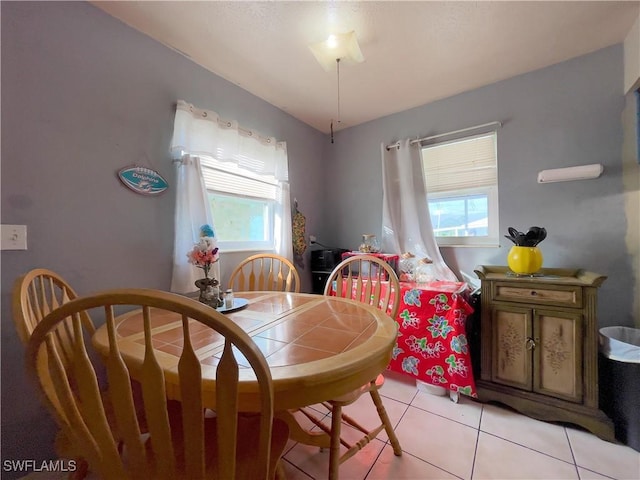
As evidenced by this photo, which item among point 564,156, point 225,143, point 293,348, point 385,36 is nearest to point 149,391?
point 293,348

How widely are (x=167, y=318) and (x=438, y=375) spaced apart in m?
1.68

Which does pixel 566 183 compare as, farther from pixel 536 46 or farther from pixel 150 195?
pixel 150 195

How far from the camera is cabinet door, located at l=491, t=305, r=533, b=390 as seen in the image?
1549mm

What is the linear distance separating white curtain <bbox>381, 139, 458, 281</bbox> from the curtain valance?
Answer: 1.00 m

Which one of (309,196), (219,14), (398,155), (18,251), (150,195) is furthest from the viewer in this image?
(309,196)

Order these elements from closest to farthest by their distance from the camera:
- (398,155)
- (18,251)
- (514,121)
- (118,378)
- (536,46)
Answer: (118,378), (18,251), (536,46), (514,121), (398,155)

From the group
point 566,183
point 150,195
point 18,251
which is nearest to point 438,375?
point 566,183

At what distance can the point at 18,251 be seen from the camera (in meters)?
1.16

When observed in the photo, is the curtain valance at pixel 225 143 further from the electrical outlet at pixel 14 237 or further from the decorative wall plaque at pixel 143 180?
the electrical outlet at pixel 14 237

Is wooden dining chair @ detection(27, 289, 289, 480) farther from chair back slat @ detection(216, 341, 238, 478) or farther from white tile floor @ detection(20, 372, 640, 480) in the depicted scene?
white tile floor @ detection(20, 372, 640, 480)

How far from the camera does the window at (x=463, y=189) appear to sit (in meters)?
2.15

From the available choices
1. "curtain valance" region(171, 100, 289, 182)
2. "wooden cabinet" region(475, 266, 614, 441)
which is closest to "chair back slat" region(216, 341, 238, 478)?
"curtain valance" region(171, 100, 289, 182)

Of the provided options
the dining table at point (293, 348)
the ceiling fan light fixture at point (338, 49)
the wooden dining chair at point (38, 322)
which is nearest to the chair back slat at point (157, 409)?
the dining table at point (293, 348)

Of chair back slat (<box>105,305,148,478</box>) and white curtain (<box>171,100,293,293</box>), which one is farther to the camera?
white curtain (<box>171,100,293,293</box>)
